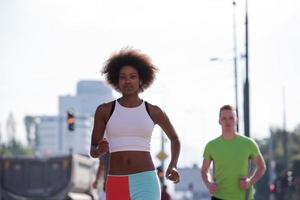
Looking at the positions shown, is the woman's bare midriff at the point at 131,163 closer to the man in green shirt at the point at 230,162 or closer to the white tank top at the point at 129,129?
the white tank top at the point at 129,129

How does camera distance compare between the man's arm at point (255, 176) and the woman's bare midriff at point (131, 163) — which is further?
the man's arm at point (255, 176)

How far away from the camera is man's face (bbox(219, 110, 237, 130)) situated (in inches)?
472

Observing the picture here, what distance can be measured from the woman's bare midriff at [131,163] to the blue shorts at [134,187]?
1.6 inches

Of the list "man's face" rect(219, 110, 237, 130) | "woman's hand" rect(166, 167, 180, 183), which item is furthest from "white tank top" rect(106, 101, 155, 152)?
"man's face" rect(219, 110, 237, 130)

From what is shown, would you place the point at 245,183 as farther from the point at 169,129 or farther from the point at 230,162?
the point at 169,129

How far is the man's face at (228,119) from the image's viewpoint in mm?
11977

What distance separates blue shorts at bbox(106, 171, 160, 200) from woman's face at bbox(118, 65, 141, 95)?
28.5 inches

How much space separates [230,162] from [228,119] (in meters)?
0.47

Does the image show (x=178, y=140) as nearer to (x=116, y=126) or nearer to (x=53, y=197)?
(x=116, y=126)

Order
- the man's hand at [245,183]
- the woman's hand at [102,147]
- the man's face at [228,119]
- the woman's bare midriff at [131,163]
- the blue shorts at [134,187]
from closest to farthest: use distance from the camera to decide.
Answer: the woman's hand at [102,147], the blue shorts at [134,187], the woman's bare midriff at [131,163], the man's hand at [245,183], the man's face at [228,119]

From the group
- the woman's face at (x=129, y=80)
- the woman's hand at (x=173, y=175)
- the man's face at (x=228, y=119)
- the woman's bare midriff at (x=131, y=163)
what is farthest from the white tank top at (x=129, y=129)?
the man's face at (x=228, y=119)

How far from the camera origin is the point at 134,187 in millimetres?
9094

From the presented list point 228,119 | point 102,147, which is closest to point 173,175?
point 102,147

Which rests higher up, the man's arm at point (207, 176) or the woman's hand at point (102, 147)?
the woman's hand at point (102, 147)
